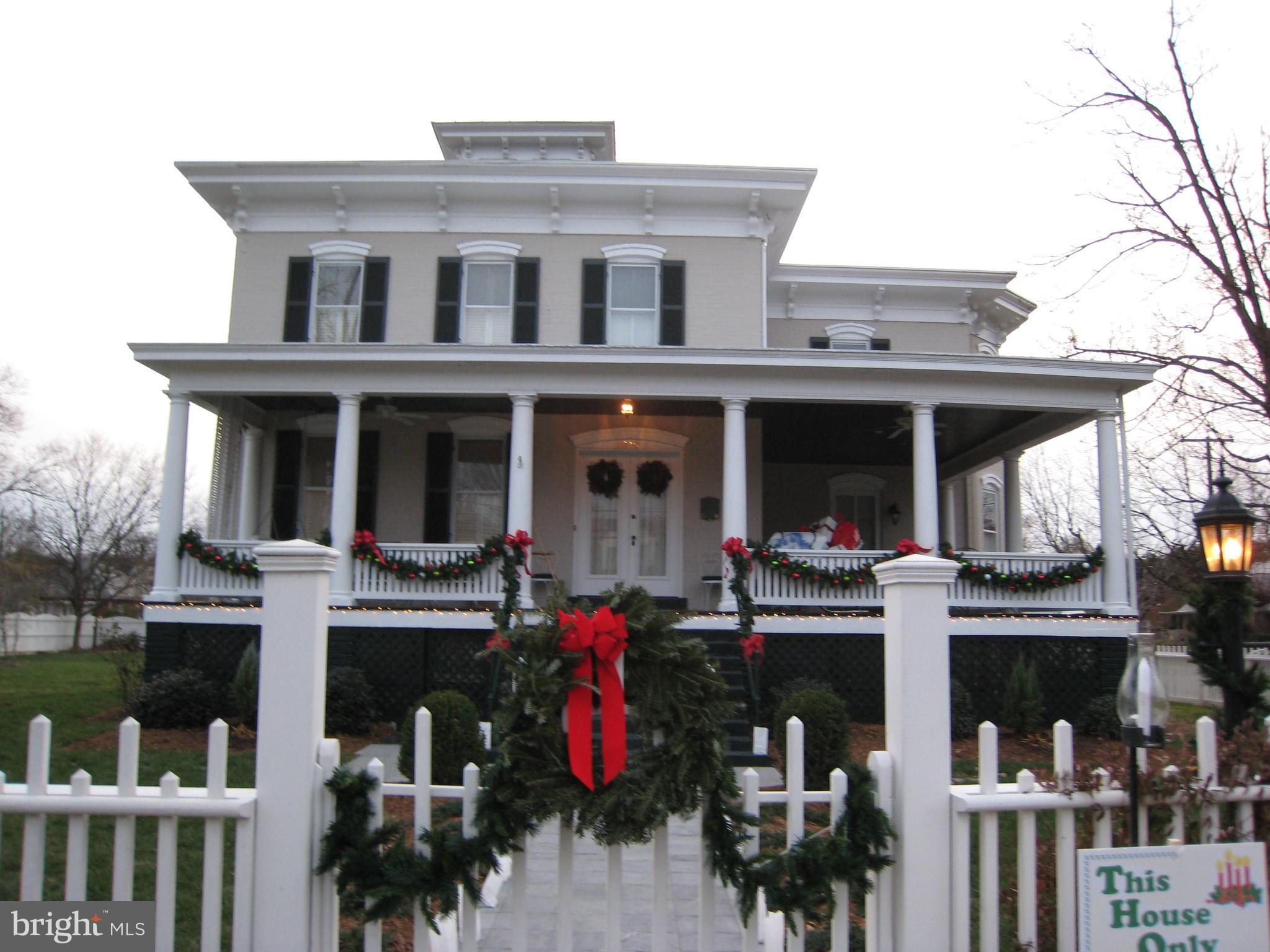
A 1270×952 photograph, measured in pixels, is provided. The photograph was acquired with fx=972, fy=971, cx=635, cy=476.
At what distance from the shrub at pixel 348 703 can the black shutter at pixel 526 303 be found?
595 centimetres

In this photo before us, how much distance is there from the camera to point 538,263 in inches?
618

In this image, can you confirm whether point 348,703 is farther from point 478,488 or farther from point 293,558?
point 293,558

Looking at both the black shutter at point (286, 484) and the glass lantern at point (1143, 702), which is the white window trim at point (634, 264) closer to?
the black shutter at point (286, 484)

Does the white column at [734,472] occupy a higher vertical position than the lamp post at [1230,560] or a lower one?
higher

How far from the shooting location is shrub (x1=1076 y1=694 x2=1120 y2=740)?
11820 millimetres

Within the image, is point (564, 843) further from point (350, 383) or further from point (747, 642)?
point (350, 383)

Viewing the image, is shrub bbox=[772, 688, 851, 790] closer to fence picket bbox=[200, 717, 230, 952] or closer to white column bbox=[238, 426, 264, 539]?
fence picket bbox=[200, 717, 230, 952]

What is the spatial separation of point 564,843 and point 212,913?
1359 mm

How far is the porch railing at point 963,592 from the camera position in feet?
43.0

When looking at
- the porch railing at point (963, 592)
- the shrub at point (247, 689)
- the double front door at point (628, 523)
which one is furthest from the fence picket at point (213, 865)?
the double front door at point (628, 523)

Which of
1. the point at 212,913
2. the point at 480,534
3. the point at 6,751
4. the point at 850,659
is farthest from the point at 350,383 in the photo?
the point at 212,913

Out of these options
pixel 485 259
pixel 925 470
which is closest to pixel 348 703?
pixel 485 259

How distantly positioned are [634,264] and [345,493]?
236 inches

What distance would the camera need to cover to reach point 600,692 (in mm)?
3707
